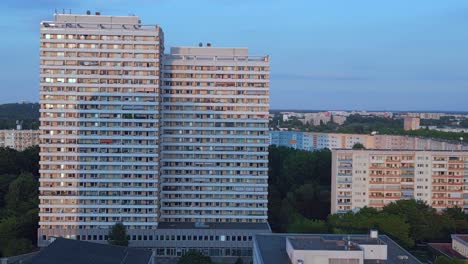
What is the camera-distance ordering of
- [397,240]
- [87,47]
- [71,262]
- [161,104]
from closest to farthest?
[71,262]
[397,240]
[87,47]
[161,104]

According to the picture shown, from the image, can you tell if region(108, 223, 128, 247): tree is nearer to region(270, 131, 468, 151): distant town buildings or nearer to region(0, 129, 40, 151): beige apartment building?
region(270, 131, 468, 151): distant town buildings

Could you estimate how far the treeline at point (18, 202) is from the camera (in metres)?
43.1

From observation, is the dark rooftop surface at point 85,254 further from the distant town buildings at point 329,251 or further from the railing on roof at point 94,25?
the railing on roof at point 94,25

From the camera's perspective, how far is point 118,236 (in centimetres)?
4441

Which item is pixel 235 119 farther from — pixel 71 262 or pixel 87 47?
pixel 71 262

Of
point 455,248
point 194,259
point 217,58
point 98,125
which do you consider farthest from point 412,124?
point 194,259

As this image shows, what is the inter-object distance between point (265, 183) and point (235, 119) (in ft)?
21.3

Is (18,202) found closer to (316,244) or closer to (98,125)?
(98,125)

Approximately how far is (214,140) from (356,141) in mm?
58216

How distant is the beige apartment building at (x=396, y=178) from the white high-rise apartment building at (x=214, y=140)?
969 centimetres

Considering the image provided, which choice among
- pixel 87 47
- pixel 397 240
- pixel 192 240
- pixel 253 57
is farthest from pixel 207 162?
pixel 397 240

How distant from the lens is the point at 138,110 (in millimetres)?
46719

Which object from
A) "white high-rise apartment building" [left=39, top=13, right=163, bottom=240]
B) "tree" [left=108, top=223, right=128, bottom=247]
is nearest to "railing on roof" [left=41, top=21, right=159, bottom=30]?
"white high-rise apartment building" [left=39, top=13, right=163, bottom=240]

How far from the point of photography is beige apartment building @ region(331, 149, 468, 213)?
55438 mm
